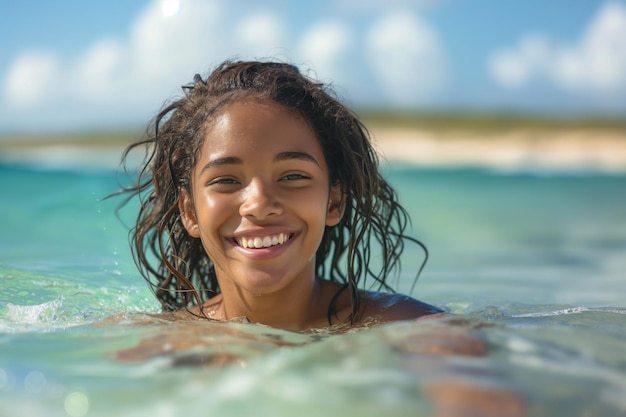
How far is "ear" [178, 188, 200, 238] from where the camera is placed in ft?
10.7

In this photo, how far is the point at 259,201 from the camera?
2.83 metres

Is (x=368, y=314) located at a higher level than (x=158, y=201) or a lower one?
lower

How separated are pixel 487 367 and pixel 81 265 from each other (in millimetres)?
3327

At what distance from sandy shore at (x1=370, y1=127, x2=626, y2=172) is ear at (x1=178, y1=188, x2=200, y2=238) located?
694 inches

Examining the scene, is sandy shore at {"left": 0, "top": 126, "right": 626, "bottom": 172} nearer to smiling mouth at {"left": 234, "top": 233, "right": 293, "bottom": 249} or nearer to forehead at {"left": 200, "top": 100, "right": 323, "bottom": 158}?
forehead at {"left": 200, "top": 100, "right": 323, "bottom": 158}

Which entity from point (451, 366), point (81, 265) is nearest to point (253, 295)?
point (451, 366)

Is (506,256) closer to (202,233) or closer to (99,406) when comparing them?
(202,233)

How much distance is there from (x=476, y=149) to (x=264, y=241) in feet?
75.2

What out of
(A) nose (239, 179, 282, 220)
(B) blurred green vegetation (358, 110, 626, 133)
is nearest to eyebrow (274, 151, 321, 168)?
(A) nose (239, 179, 282, 220)

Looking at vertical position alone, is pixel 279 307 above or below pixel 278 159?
below

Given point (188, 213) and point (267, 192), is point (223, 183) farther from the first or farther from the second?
point (188, 213)

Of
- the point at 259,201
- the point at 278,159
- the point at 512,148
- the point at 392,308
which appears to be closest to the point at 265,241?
the point at 259,201

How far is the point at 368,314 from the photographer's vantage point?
326cm

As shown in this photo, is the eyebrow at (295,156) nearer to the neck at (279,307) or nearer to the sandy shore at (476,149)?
the neck at (279,307)
